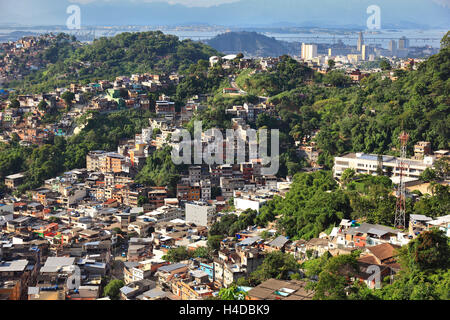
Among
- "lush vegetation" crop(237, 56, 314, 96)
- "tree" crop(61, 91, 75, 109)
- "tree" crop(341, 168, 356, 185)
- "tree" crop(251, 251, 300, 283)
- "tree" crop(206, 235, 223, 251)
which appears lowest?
"tree" crop(206, 235, 223, 251)

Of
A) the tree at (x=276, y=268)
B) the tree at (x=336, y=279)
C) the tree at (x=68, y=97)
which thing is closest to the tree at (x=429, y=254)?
the tree at (x=336, y=279)

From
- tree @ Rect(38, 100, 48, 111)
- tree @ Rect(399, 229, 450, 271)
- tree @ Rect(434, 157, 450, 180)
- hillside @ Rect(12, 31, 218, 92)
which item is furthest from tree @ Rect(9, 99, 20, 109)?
tree @ Rect(399, 229, 450, 271)

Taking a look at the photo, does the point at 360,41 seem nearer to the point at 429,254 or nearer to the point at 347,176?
the point at 347,176

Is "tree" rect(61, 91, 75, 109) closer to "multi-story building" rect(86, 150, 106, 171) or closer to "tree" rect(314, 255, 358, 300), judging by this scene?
"multi-story building" rect(86, 150, 106, 171)

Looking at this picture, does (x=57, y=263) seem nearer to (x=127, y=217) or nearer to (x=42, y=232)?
(x=42, y=232)

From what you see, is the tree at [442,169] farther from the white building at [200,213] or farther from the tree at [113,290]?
the tree at [113,290]
